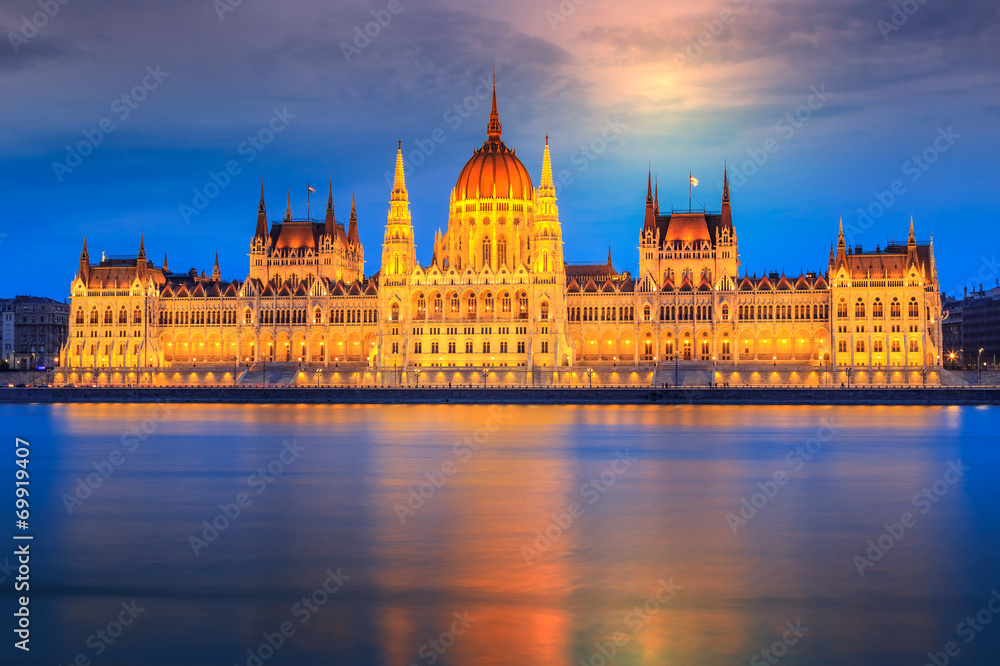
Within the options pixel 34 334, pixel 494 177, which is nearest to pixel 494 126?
pixel 494 177

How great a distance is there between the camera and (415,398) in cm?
9038

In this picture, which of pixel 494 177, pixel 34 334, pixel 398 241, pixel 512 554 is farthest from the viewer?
pixel 34 334

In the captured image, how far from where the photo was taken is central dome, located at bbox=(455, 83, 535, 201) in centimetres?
11100

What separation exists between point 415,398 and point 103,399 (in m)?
28.4

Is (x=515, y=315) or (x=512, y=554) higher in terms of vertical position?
(x=515, y=315)

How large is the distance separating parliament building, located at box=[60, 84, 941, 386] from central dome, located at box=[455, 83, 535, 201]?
0.56ft

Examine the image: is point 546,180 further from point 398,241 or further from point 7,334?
point 7,334

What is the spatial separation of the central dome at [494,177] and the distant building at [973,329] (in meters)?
64.2

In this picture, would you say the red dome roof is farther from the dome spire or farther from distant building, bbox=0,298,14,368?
distant building, bbox=0,298,14,368

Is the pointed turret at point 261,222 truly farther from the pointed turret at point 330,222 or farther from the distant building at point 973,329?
the distant building at point 973,329

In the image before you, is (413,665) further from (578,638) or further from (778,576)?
(778,576)

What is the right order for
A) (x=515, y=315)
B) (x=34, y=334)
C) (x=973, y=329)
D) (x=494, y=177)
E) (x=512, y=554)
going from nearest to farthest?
(x=512, y=554)
(x=515, y=315)
(x=494, y=177)
(x=34, y=334)
(x=973, y=329)

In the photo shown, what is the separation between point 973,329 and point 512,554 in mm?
143705

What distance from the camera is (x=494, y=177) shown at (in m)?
111
